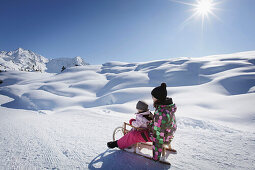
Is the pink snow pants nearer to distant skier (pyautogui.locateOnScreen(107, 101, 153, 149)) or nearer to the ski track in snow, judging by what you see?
distant skier (pyautogui.locateOnScreen(107, 101, 153, 149))

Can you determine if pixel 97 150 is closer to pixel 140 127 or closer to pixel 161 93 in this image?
pixel 140 127

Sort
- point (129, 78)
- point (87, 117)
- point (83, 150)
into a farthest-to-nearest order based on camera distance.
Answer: point (129, 78) → point (87, 117) → point (83, 150)

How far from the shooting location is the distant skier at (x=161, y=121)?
2113 mm

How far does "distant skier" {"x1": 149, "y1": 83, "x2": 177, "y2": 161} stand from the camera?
2113 millimetres

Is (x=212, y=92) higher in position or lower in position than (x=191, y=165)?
higher

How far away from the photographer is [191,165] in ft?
Result: 7.39

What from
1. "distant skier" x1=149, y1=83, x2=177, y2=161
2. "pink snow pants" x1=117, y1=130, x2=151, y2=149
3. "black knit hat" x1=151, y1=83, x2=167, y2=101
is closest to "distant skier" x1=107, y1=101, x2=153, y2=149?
"pink snow pants" x1=117, y1=130, x2=151, y2=149

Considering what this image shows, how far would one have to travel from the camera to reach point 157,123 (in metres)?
2.13

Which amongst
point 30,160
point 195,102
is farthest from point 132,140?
point 195,102

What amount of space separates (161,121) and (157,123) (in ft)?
0.24

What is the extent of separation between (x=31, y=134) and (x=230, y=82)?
13.4 m

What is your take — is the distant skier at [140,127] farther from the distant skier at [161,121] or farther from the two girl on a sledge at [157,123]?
the distant skier at [161,121]

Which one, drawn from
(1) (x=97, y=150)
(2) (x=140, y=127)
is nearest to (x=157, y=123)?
(2) (x=140, y=127)

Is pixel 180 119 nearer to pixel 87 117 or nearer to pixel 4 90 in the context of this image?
pixel 87 117
